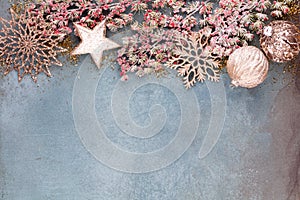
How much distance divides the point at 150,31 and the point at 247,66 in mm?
607

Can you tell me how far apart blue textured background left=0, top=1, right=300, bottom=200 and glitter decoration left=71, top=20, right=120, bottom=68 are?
0.30ft

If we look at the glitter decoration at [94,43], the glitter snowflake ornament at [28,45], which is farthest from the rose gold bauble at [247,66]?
the glitter snowflake ornament at [28,45]

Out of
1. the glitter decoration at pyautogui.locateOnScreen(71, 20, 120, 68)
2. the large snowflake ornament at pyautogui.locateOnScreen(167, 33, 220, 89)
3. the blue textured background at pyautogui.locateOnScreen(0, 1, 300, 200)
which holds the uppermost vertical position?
the glitter decoration at pyautogui.locateOnScreen(71, 20, 120, 68)

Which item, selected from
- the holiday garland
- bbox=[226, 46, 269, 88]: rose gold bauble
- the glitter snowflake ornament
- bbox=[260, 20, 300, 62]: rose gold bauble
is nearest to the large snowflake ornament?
the holiday garland

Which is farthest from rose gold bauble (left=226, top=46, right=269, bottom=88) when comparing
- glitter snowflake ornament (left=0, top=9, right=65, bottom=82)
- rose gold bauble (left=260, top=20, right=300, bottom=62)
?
glitter snowflake ornament (left=0, top=9, right=65, bottom=82)

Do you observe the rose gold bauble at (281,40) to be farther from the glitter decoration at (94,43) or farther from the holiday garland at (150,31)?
the glitter decoration at (94,43)

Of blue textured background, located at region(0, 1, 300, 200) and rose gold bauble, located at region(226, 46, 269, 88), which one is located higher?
rose gold bauble, located at region(226, 46, 269, 88)

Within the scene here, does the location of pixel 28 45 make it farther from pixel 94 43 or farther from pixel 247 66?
pixel 247 66

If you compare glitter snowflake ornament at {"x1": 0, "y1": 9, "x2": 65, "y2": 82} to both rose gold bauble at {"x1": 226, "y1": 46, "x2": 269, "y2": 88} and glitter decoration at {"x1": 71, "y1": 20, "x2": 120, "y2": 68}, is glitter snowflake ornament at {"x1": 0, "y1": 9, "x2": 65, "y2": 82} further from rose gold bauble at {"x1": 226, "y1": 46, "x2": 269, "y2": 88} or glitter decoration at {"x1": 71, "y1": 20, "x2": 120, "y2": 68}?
rose gold bauble at {"x1": 226, "y1": 46, "x2": 269, "y2": 88}

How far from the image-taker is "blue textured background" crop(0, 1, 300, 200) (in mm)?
2637

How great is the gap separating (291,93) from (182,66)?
0.68m

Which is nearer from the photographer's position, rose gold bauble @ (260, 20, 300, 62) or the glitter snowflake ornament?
rose gold bauble @ (260, 20, 300, 62)

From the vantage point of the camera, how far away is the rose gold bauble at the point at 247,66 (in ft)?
8.11

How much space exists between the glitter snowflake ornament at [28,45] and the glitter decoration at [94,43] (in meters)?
0.12
